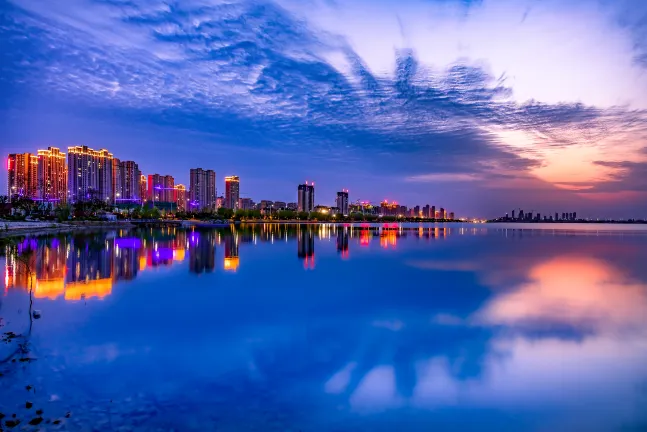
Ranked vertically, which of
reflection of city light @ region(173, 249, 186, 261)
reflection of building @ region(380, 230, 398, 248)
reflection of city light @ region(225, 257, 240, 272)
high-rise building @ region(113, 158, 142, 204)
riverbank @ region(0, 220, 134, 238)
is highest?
high-rise building @ region(113, 158, 142, 204)

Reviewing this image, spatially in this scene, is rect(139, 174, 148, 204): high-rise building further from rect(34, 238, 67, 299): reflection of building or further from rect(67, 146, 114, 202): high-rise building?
rect(34, 238, 67, 299): reflection of building

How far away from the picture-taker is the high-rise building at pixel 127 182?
152750mm

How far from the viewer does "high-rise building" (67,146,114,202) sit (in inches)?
5197

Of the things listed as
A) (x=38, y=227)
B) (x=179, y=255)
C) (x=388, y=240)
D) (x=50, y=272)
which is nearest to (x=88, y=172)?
(x=38, y=227)

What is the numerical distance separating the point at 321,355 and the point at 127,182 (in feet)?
571

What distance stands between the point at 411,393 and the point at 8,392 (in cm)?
639

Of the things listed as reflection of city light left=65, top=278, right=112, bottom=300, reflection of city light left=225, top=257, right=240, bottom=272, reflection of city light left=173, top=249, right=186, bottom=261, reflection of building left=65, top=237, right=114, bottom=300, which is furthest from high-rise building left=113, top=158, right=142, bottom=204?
reflection of city light left=65, top=278, right=112, bottom=300

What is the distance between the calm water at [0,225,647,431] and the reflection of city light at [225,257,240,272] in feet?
15.4

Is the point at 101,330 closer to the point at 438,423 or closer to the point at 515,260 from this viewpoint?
the point at 438,423

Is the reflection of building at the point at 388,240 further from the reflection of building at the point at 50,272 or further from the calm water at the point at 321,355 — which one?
the reflection of building at the point at 50,272

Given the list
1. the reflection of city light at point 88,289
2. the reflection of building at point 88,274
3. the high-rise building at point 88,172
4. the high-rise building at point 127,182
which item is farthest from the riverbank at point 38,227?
the high-rise building at point 127,182

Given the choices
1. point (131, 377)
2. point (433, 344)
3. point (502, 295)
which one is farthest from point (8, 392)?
point (502, 295)

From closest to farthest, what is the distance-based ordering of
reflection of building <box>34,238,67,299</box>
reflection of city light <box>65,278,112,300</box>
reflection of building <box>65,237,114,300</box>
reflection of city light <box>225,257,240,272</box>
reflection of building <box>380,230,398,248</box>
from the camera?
reflection of city light <box>65,278,112,300</box> < reflection of building <box>34,238,67,299</box> < reflection of building <box>65,237,114,300</box> < reflection of city light <box>225,257,240,272</box> < reflection of building <box>380,230,398,248</box>

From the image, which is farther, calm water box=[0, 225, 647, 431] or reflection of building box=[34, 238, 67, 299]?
reflection of building box=[34, 238, 67, 299]
